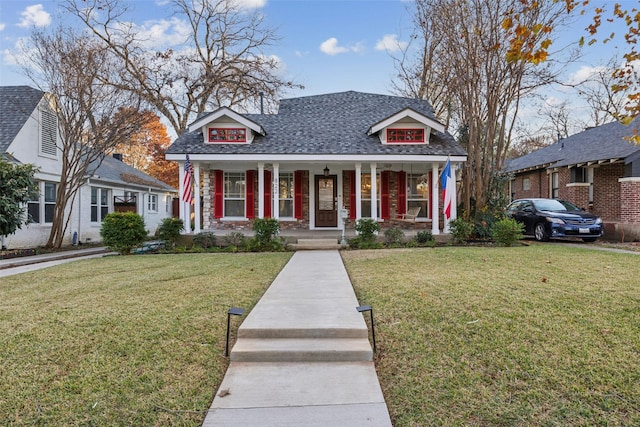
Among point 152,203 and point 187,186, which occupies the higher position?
point 187,186

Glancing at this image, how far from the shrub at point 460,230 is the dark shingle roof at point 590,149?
14.9 feet

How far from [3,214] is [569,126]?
36.0 metres

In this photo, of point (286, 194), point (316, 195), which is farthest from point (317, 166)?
point (286, 194)

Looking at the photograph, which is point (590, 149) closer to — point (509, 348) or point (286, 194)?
point (286, 194)

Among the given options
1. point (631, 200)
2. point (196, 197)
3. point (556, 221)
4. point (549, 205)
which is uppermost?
point (196, 197)

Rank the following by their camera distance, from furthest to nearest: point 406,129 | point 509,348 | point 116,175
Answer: point 116,175, point 406,129, point 509,348

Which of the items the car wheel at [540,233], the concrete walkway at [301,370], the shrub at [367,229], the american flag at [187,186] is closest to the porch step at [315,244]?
the shrub at [367,229]

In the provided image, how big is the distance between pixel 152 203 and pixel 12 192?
10.8 metres

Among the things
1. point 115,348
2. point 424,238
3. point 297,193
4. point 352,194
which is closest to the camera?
point 115,348

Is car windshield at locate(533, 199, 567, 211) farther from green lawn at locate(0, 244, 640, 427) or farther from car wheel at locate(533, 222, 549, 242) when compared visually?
green lawn at locate(0, 244, 640, 427)

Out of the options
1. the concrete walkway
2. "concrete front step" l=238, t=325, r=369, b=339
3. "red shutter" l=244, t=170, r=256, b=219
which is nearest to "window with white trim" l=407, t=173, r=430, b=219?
"red shutter" l=244, t=170, r=256, b=219

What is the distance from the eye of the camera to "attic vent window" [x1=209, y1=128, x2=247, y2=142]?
13109mm

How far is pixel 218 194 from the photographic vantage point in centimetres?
1386

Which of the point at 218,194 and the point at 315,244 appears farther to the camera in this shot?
the point at 218,194
